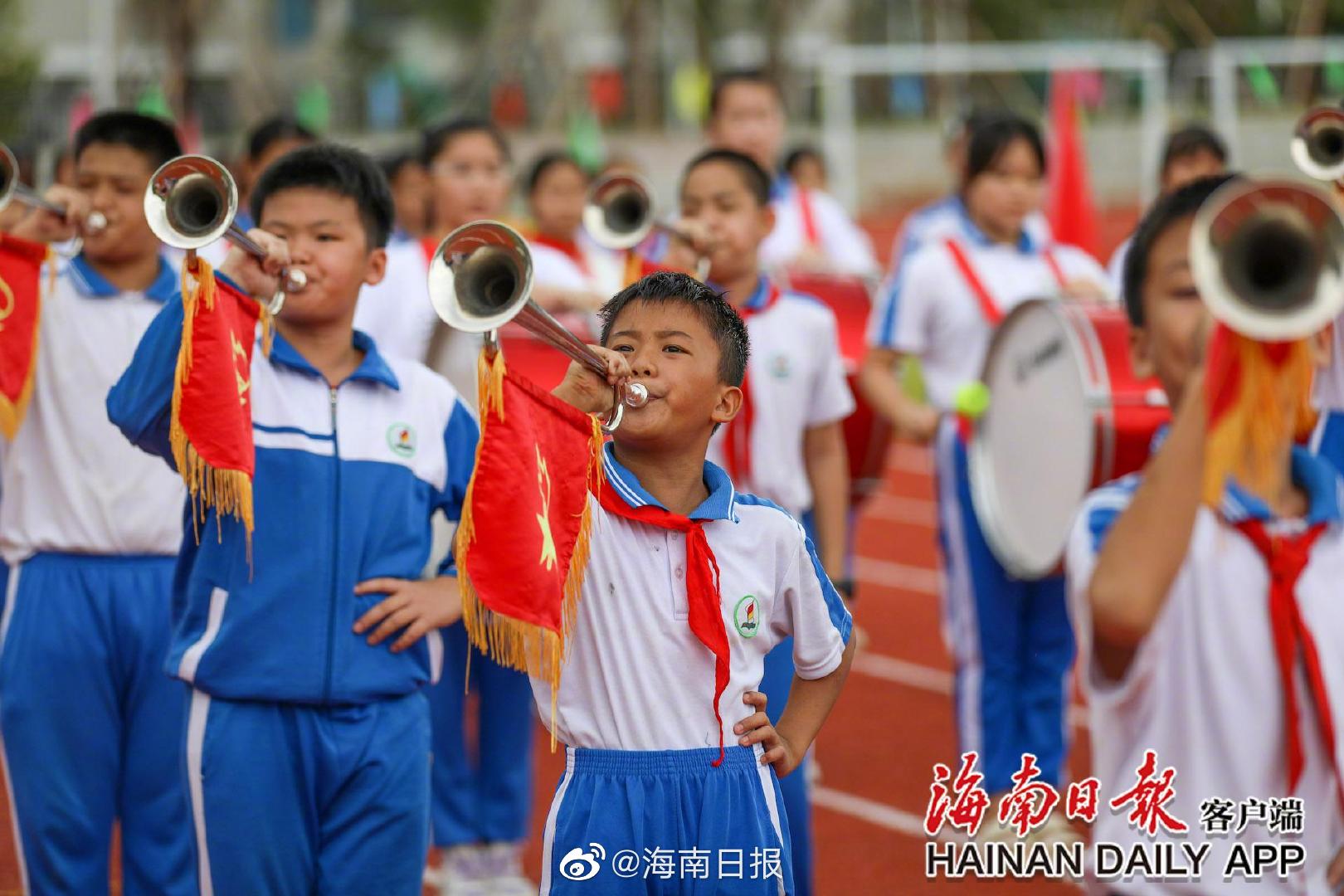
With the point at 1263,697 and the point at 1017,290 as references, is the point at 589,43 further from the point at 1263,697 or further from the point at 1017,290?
the point at 1263,697

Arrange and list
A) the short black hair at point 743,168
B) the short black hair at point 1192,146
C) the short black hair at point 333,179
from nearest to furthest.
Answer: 1. the short black hair at point 333,179
2. the short black hair at point 743,168
3. the short black hair at point 1192,146

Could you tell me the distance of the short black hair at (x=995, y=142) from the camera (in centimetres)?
617

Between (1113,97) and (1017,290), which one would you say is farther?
(1113,97)

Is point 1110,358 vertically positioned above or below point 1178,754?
above

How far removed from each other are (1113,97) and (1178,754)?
22447 millimetres

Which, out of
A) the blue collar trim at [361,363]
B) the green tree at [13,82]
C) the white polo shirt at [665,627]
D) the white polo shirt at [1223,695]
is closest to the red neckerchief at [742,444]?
the blue collar trim at [361,363]

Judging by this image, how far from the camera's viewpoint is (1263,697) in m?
2.54

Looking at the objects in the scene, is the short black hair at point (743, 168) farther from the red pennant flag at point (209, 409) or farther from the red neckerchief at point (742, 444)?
the red pennant flag at point (209, 409)

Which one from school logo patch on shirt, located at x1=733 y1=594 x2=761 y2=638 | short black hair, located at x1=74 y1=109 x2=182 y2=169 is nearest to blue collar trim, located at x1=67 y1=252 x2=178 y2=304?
short black hair, located at x1=74 y1=109 x2=182 y2=169

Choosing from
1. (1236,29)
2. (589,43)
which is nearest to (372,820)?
(1236,29)

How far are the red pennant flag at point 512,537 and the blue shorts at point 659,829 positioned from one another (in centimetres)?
23

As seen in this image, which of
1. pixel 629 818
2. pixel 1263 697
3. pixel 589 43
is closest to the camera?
pixel 1263 697

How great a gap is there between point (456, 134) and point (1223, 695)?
4144mm

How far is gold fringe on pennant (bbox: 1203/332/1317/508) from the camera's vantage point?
216 centimetres
